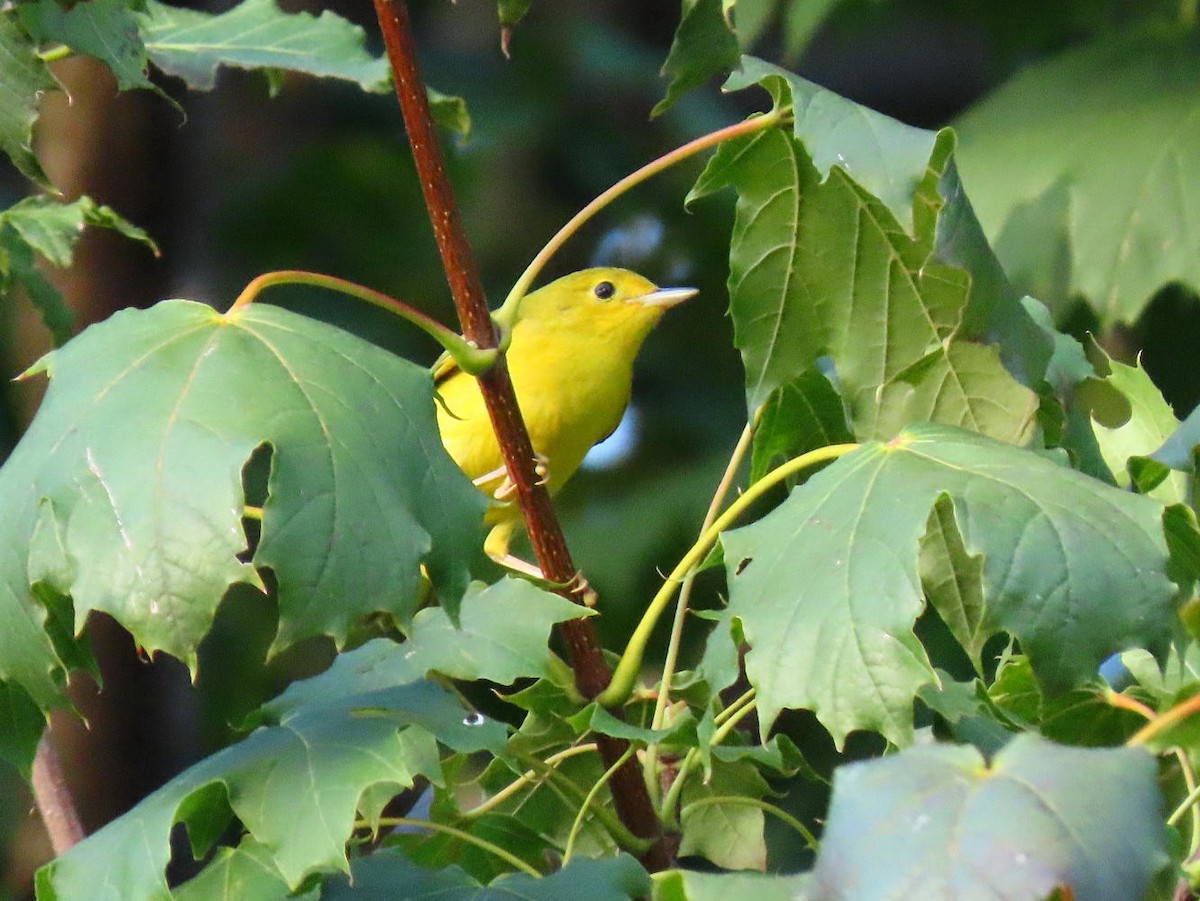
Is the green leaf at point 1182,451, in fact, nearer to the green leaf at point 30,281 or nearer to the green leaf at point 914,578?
the green leaf at point 914,578

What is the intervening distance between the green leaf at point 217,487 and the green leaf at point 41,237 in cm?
113

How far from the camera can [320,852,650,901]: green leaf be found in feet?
6.22

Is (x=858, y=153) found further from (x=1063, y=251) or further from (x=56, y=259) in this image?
(x=1063, y=251)

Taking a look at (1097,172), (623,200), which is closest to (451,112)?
(1097,172)

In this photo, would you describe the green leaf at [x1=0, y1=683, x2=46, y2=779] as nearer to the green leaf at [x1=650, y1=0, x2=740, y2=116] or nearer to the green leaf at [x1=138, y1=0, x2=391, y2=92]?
the green leaf at [x1=650, y1=0, x2=740, y2=116]

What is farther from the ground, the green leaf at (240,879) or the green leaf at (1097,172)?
the green leaf at (240,879)

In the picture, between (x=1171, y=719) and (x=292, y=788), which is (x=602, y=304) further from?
(x=1171, y=719)

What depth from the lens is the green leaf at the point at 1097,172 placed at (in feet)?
16.5

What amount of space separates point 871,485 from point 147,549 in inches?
30.4

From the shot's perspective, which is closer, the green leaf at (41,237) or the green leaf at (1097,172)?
the green leaf at (41,237)

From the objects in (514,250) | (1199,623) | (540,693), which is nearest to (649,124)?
(514,250)

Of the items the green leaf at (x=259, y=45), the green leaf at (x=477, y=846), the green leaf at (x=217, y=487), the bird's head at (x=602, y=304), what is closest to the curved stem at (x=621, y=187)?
the green leaf at (x=217, y=487)

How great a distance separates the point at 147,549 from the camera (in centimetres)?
175

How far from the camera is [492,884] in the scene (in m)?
1.97
